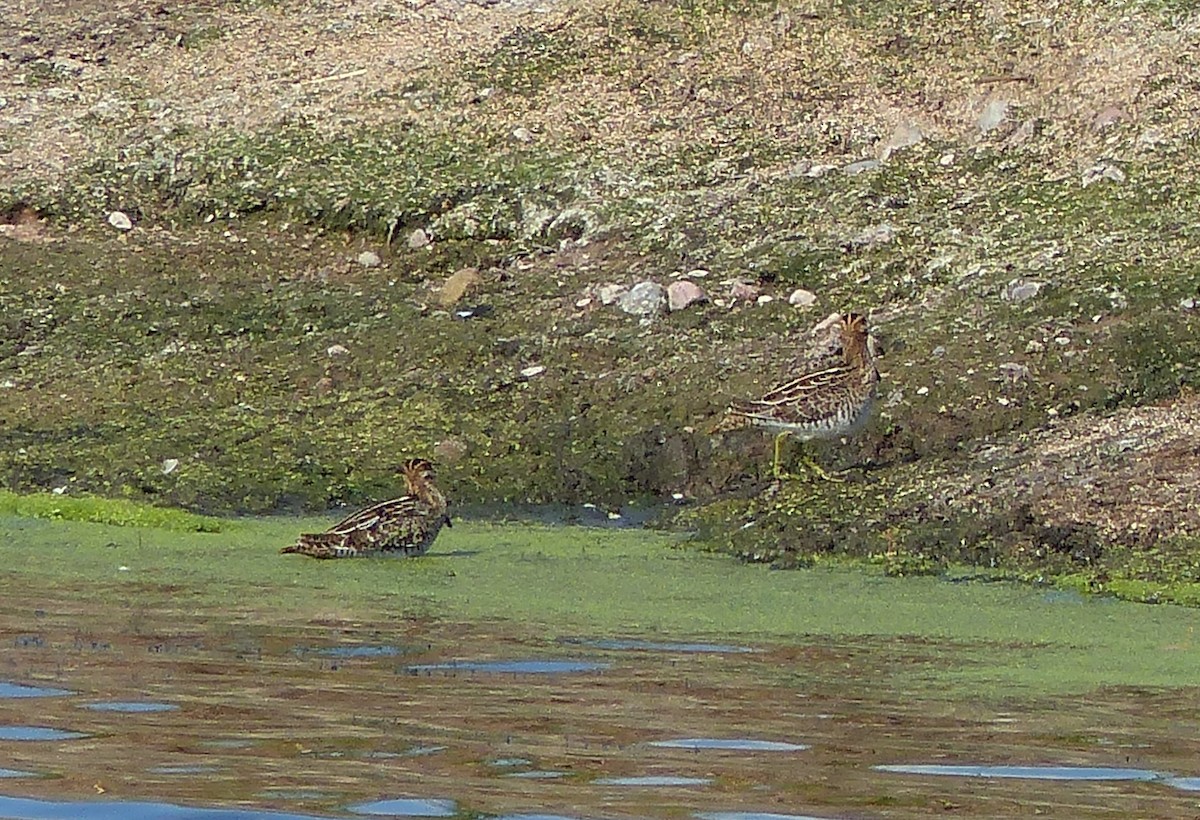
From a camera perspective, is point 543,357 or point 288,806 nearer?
point 288,806

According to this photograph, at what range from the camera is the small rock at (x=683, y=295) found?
13.5 meters

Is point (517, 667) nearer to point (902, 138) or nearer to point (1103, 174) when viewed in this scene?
point (1103, 174)

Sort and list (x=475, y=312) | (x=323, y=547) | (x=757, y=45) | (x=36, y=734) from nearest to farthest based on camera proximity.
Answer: (x=36, y=734)
(x=323, y=547)
(x=475, y=312)
(x=757, y=45)

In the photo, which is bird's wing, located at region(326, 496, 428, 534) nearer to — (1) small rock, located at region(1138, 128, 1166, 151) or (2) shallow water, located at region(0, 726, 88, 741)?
(2) shallow water, located at region(0, 726, 88, 741)

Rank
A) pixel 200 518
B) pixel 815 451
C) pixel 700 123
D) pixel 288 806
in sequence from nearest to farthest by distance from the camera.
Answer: pixel 288 806 → pixel 200 518 → pixel 815 451 → pixel 700 123

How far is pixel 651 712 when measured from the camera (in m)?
6.66

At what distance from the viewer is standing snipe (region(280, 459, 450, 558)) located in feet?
32.8

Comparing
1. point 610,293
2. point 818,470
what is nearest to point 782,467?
point 818,470

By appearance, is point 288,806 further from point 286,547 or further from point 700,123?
point 700,123

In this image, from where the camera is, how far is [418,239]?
1508 cm

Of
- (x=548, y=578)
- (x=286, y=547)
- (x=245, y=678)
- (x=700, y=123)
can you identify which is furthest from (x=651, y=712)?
(x=700, y=123)

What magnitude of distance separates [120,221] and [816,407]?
21.7ft

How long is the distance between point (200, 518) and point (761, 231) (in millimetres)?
4688

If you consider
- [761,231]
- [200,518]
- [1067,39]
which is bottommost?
[200,518]
